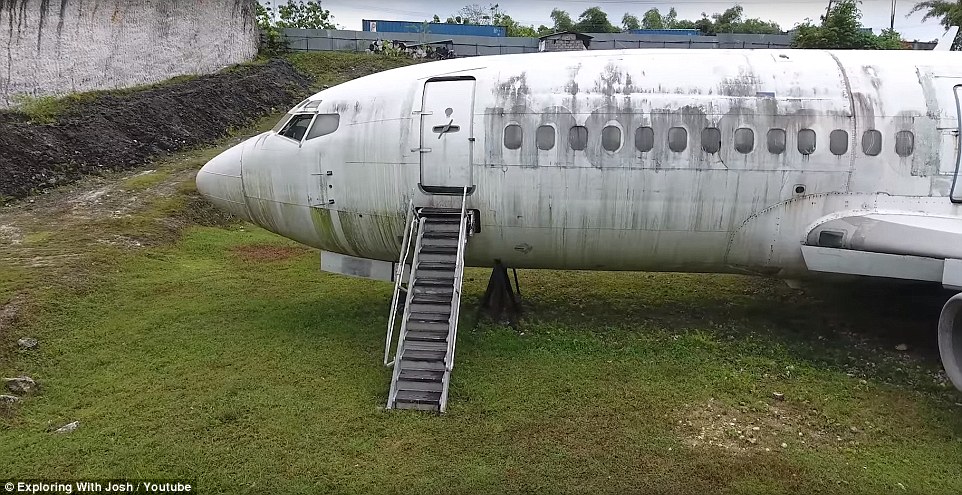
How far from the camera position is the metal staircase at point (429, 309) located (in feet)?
31.4

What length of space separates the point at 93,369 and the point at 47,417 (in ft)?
4.97

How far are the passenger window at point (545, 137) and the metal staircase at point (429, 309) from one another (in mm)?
1513

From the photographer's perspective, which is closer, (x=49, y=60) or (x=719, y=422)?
(x=719, y=422)

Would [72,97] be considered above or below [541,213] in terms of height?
above

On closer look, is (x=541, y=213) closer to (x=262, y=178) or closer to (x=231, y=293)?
(x=262, y=178)

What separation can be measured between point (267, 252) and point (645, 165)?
11068 mm

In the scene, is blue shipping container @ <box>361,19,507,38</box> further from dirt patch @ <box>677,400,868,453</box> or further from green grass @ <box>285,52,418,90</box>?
dirt patch @ <box>677,400,868,453</box>

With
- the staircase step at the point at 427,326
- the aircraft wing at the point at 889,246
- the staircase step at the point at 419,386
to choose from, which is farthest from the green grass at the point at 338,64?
the aircraft wing at the point at 889,246

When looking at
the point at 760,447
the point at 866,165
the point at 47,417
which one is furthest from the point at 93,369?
the point at 866,165

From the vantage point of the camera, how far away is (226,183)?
12.2 m

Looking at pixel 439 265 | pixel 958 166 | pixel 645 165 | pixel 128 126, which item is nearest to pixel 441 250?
pixel 439 265

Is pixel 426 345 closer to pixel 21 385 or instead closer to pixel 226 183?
pixel 226 183

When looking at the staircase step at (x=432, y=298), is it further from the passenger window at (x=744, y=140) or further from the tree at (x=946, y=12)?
the tree at (x=946, y=12)

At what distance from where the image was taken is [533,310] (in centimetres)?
1343
